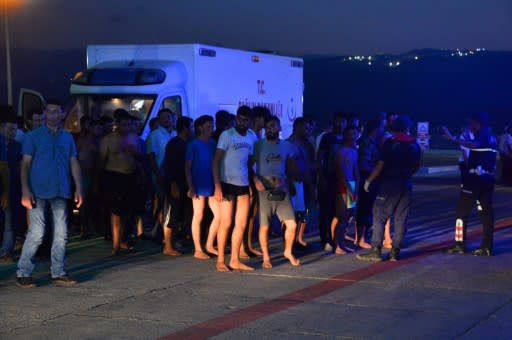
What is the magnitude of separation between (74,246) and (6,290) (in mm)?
3247

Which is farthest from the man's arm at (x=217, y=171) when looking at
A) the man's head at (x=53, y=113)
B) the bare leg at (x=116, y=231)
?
the man's head at (x=53, y=113)

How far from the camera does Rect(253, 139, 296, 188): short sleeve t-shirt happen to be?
1031 cm

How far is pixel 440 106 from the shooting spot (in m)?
113

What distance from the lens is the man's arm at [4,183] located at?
10273 millimetres

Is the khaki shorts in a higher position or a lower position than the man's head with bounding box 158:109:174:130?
lower

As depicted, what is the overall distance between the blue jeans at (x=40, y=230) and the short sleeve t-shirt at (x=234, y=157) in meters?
1.93

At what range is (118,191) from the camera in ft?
36.9

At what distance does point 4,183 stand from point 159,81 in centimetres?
545

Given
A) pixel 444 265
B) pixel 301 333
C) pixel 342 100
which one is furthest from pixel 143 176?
pixel 342 100

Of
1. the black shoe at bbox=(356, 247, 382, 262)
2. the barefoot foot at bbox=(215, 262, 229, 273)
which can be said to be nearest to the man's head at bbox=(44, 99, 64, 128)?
the barefoot foot at bbox=(215, 262, 229, 273)

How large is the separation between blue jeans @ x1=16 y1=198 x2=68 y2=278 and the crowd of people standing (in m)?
0.01

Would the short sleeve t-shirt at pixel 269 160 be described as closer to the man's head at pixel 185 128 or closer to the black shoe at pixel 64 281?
the man's head at pixel 185 128

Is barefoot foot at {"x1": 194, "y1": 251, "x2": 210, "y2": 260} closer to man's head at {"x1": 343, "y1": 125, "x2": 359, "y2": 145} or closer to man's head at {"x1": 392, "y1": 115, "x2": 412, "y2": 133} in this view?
man's head at {"x1": 343, "y1": 125, "x2": 359, "y2": 145}

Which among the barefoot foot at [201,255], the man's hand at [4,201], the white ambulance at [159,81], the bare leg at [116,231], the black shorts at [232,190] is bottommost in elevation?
the barefoot foot at [201,255]
